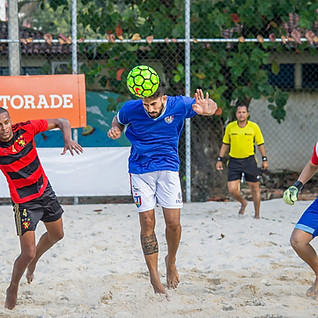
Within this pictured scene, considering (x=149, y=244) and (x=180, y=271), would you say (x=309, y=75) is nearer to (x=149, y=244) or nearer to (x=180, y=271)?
(x=180, y=271)

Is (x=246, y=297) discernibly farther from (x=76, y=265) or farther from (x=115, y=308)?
(x=76, y=265)

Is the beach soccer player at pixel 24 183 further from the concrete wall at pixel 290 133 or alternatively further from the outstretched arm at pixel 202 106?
the concrete wall at pixel 290 133

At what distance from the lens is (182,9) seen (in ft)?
34.3

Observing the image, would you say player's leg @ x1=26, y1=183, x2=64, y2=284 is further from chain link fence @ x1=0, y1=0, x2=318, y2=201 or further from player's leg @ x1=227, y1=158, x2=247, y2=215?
chain link fence @ x1=0, y1=0, x2=318, y2=201

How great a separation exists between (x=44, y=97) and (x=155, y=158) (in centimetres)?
492

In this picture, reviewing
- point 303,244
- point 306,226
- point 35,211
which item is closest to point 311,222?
point 306,226

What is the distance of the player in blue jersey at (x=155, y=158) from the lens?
16.5 ft

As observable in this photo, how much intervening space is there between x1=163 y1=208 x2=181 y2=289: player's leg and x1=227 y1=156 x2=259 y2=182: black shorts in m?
3.75

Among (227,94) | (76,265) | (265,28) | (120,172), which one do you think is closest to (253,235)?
(76,265)

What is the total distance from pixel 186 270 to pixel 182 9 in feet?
19.0

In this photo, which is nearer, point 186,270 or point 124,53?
point 186,270

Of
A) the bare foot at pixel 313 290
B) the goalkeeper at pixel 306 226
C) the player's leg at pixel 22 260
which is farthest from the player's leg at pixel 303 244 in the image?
the player's leg at pixel 22 260

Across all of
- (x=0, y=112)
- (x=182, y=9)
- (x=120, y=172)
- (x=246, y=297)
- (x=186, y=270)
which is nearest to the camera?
(x=0, y=112)

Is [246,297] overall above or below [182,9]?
below
